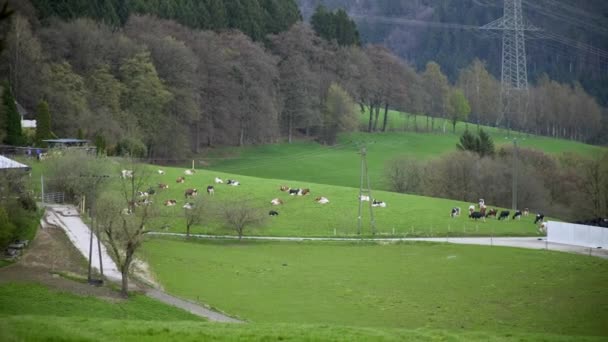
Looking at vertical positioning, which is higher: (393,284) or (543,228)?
(543,228)

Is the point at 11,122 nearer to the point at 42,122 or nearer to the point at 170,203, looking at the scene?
the point at 42,122

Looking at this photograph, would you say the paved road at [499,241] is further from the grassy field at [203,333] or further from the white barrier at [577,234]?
the grassy field at [203,333]

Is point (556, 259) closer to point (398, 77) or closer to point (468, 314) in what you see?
point (468, 314)

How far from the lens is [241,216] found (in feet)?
179

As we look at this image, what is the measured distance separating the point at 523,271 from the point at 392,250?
9.45 meters

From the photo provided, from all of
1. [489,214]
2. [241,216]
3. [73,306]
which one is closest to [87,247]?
[73,306]

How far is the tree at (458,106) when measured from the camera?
12538 cm

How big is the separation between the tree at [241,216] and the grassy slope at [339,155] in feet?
95.7

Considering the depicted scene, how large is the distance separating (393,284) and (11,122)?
3487 centimetres

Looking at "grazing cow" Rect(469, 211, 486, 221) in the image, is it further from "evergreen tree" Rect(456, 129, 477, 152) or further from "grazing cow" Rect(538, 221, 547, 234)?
"evergreen tree" Rect(456, 129, 477, 152)

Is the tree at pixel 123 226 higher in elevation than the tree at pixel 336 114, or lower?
lower

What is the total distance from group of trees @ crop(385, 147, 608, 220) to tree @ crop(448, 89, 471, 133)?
4057cm

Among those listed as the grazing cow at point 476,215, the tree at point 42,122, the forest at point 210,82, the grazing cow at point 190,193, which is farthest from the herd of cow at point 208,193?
the tree at point 42,122

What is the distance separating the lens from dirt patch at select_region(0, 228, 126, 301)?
3333cm
